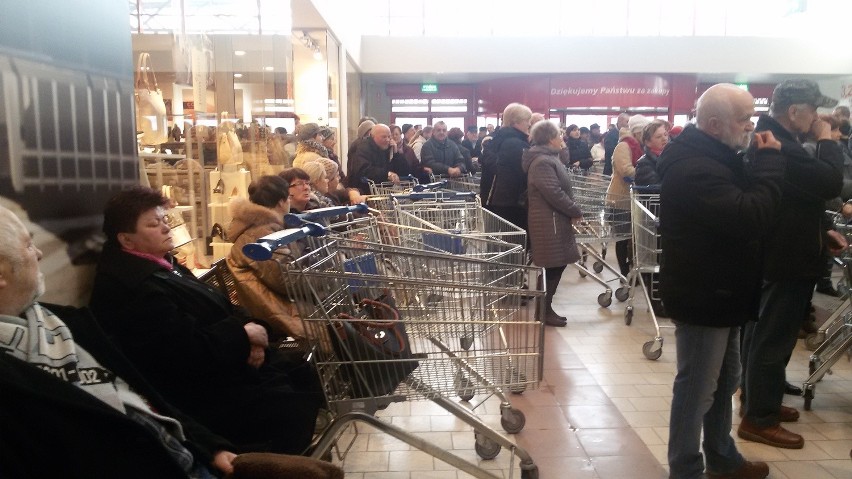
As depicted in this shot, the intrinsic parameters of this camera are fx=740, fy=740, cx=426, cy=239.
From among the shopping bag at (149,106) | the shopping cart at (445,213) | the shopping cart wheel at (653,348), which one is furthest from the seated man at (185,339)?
the shopping cart wheel at (653,348)

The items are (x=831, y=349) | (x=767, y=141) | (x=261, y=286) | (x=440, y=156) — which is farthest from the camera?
(x=440, y=156)

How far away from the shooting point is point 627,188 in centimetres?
747

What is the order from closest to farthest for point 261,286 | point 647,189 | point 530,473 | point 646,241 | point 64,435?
point 64,435
point 530,473
point 261,286
point 646,241
point 647,189

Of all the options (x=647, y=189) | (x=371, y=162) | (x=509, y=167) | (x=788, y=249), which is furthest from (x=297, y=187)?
(x=371, y=162)

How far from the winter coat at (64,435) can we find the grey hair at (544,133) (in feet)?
15.3

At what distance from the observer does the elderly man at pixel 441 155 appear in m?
9.88

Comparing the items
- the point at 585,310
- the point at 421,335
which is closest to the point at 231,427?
the point at 421,335

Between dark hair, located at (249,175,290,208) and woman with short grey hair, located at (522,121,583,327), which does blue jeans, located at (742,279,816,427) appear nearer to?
woman with short grey hair, located at (522,121,583,327)

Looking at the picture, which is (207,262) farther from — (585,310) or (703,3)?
(703,3)

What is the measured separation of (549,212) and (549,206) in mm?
49

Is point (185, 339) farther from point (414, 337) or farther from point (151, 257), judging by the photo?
point (414, 337)

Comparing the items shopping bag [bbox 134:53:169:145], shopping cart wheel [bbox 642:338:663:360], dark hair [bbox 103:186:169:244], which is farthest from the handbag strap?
shopping cart wheel [bbox 642:338:663:360]

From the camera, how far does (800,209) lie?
3525 mm

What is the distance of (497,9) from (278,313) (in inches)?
798
